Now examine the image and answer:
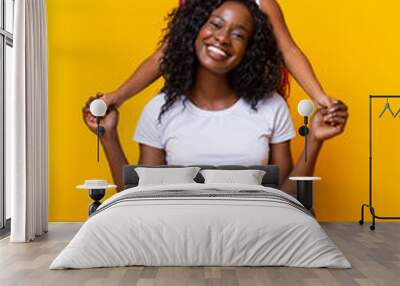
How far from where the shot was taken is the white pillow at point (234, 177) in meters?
→ 5.96

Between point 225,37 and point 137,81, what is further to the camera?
point 137,81

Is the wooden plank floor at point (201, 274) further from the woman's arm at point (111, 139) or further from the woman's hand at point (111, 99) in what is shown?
the woman's hand at point (111, 99)

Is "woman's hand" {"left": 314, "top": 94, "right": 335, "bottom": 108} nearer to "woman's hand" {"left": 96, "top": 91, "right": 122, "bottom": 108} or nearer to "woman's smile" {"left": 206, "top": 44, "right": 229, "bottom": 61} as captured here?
"woman's smile" {"left": 206, "top": 44, "right": 229, "bottom": 61}

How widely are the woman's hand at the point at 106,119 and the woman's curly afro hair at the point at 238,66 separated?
547mm

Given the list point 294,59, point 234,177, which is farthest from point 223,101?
point 234,177

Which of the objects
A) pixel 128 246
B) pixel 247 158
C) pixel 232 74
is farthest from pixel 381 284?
pixel 232 74

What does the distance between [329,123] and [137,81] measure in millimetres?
2175

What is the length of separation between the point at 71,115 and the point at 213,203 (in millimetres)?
2989

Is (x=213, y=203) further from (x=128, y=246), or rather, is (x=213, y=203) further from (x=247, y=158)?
(x=247, y=158)

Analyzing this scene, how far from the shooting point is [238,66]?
666 cm

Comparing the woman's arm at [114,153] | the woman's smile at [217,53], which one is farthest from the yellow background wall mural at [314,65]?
the woman's smile at [217,53]

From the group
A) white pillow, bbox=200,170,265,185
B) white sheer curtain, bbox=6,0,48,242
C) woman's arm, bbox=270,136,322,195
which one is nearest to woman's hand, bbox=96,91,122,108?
white sheer curtain, bbox=6,0,48,242

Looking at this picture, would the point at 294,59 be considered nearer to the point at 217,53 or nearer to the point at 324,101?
the point at 324,101

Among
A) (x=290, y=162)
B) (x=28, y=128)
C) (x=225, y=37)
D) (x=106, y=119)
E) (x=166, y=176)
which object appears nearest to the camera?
(x=28, y=128)
